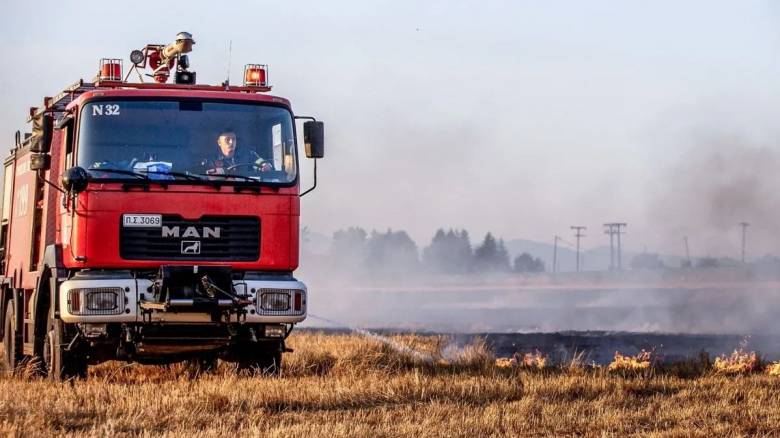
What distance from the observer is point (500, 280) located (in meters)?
132

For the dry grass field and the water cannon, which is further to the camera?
the water cannon

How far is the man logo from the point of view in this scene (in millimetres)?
15586

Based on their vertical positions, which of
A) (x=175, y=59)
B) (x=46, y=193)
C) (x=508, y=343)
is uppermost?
(x=175, y=59)

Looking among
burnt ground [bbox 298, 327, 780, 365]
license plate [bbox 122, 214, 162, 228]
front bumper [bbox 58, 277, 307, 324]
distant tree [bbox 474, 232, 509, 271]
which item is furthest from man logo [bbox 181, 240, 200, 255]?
distant tree [bbox 474, 232, 509, 271]

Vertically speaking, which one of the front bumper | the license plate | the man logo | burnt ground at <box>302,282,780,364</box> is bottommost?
burnt ground at <box>302,282,780,364</box>

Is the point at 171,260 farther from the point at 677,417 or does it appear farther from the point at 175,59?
the point at 677,417

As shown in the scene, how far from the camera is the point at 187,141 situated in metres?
15.8

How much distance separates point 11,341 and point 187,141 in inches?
198

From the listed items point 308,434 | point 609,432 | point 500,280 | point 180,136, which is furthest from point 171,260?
point 500,280

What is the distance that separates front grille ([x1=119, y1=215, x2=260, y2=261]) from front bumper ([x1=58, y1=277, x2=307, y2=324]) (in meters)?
0.32

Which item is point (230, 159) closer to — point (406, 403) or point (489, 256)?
point (406, 403)

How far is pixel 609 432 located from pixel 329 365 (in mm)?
7635

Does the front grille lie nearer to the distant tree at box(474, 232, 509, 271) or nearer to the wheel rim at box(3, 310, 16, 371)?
the wheel rim at box(3, 310, 16, 371)

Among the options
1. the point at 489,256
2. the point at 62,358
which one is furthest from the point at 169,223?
the point at 489,256
